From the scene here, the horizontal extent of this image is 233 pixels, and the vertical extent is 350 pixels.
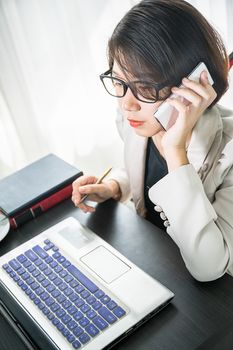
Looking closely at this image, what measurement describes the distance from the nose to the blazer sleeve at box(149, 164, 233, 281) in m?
0.17

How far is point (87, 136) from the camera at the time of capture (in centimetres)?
189

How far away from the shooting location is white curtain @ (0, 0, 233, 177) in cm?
151

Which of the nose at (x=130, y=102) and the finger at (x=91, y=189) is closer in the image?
the nose at (x=130, y=102)

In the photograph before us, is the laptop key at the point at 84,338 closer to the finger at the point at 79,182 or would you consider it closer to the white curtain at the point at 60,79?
the finger at the point at 79,182

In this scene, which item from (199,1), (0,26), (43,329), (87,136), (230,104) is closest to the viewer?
(43,329)

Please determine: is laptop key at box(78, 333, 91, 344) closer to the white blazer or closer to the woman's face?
the white blazer

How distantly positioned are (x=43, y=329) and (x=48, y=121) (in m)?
1.31

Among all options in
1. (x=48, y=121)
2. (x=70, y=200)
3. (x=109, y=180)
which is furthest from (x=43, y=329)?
(x=48, y=121)

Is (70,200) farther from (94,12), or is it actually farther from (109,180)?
(94,12)

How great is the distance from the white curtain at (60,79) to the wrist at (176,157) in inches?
25.9

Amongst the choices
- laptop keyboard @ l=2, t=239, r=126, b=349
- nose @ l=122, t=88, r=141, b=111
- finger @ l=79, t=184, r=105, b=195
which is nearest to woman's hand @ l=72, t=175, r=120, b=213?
finger @ l=79, t=184, r=105, b=195

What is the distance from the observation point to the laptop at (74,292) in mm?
720

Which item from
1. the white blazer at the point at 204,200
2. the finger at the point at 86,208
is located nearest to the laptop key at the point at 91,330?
the white blazer at the point at 204,200

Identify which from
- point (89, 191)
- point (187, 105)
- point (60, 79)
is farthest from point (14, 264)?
point (60, 79)
